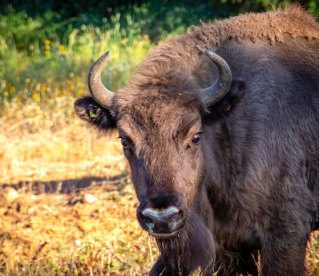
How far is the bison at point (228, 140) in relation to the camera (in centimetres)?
366

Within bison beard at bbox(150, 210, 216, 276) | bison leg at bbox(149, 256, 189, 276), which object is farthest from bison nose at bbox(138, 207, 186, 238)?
bison leg at bbox(149, 256, 189, 276)

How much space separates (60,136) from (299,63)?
5.93 metres

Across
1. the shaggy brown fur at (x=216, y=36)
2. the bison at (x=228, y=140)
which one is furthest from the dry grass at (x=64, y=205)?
the shaggy brown fur at (x=216, y=36)

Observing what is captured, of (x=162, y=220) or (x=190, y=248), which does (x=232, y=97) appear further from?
(x=190, y=248)

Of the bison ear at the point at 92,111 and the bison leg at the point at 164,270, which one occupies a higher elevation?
the bison ear at the point at 92,111

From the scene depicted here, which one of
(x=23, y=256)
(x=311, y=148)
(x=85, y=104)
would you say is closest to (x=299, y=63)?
(x=311, y=148)

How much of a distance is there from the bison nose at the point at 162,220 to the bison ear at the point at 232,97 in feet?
3.69

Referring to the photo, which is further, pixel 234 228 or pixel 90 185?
pixel 90 185

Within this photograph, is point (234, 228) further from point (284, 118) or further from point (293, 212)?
point (284, 118)

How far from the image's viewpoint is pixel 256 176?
3.91 meters

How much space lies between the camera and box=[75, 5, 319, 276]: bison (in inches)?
144

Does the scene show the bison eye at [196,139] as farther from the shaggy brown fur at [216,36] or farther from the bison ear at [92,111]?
the bison ear at [92,111]

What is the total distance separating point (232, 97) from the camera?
3859 mm

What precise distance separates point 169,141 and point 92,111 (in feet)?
3.32
